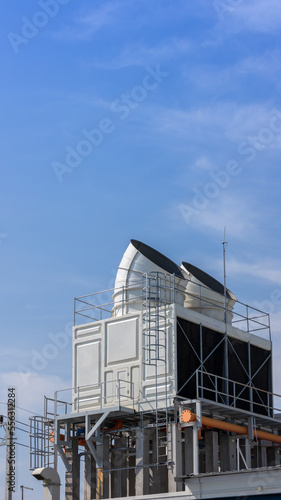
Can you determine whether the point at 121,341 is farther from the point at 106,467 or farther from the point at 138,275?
the point at 106,467

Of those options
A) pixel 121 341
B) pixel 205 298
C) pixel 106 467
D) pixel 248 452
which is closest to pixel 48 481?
pixel 106 467

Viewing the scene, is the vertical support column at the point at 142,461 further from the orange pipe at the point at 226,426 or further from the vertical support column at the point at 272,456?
the vertical support column at the point at 272,456

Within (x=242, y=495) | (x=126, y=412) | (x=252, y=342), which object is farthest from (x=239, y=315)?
(x=242, y=495)

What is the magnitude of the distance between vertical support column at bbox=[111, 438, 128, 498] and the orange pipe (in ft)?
12.4

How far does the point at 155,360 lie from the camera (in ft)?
117

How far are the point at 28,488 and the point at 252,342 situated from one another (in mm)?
39346

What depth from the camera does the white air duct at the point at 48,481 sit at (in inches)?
1387

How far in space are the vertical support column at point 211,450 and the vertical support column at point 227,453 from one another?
A: 2.72ft

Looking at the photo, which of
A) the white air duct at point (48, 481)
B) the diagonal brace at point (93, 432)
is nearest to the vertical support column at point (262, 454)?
the diagonal brace at point (93, 432)

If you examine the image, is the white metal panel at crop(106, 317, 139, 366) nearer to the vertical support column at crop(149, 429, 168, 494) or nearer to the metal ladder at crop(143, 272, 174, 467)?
the metal ladder at crop(143, 272, 174, 467)

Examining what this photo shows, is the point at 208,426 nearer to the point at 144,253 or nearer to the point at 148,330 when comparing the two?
the point at 148,330

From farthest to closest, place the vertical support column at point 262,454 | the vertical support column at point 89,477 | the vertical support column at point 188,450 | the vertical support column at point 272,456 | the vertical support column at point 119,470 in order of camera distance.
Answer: the vertical support column at point 272,456 < the vertical support column at point 262,454 < the vertical support column at point 89,477 < the vertical support column at point 119,470 < the vertical support column at point 188,450

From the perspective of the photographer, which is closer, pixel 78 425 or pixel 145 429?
pixel 145 429

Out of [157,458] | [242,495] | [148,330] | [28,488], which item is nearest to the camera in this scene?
[242,495]
